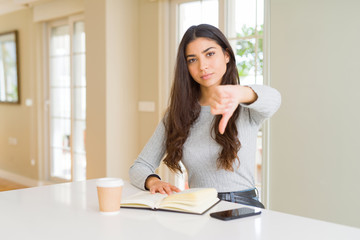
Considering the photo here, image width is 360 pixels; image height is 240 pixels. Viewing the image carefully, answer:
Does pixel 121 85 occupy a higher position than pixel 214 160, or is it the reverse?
pixel 121 85

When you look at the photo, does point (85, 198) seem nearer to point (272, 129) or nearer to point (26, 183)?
point (272, 129)

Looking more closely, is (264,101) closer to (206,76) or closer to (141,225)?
(206,76)

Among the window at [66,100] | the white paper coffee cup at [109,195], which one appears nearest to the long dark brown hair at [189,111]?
the white paper coffee cup at [109,195]

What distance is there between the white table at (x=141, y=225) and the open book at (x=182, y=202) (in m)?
0.02

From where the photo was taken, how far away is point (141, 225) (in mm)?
1126

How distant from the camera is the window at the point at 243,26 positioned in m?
3.12

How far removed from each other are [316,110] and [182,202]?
5.41 ft

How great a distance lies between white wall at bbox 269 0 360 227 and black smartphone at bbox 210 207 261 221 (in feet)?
4.95

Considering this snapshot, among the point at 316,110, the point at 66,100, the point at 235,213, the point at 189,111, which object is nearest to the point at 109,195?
the point at 235,213

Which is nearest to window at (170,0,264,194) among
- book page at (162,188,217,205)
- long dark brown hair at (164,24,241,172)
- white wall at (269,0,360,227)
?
white wall at (269,0,360,227)

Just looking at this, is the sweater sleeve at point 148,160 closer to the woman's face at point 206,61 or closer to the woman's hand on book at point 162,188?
the woman's hand on book at point 162,188

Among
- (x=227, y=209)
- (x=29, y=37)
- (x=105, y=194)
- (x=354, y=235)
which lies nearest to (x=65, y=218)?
(x=105, y=194)

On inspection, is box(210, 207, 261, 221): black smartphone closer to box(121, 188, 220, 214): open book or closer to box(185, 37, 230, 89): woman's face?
box(121, 188, 220, 214): open book

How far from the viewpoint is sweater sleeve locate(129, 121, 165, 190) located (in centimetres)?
169
